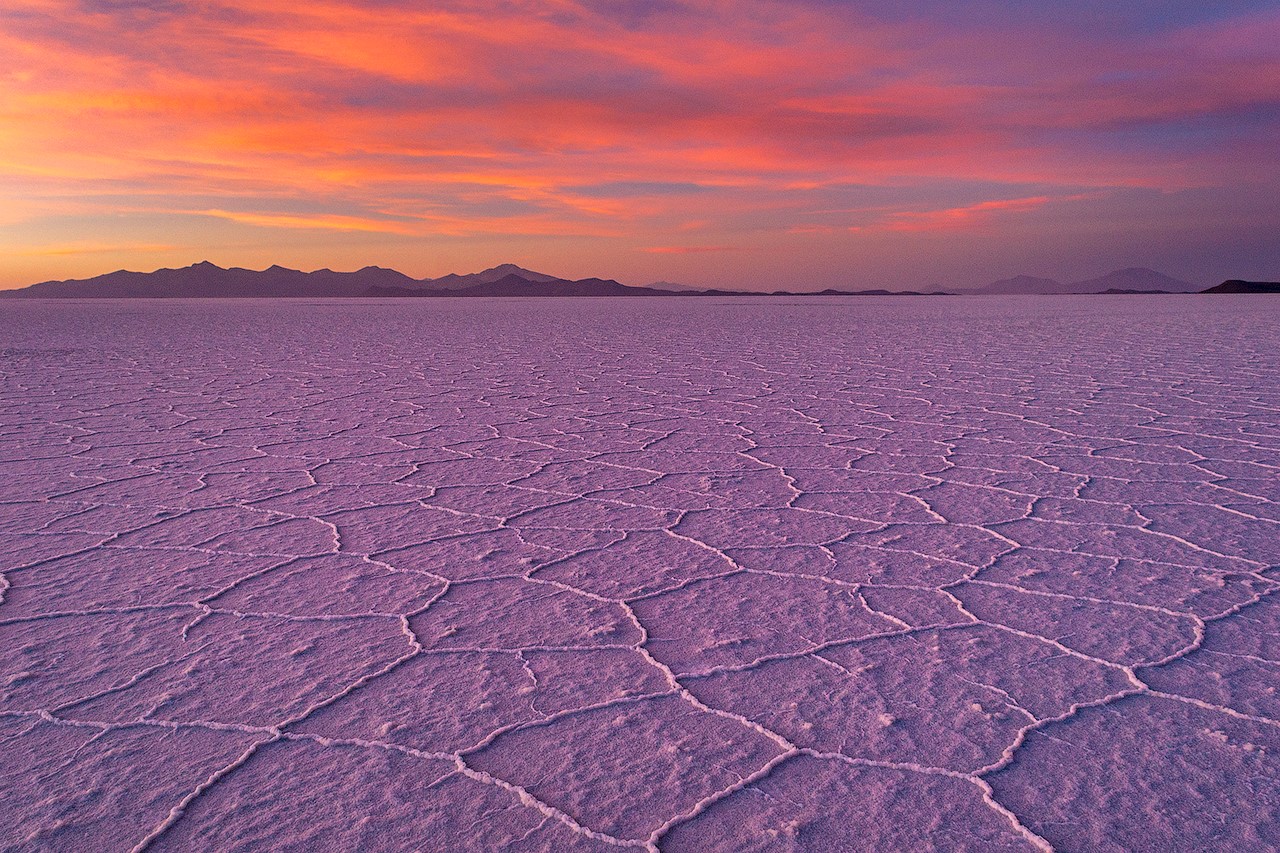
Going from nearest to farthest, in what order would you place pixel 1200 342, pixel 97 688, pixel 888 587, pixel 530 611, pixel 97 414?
1. pixel 97 688
2. pixel 530 611
3. pixel 888 587
4. pixel 97 414
5. pixel 1200 342

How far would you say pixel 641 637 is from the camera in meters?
1.63

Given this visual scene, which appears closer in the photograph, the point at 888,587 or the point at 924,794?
the point at 924,794

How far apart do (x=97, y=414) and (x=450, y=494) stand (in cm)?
249

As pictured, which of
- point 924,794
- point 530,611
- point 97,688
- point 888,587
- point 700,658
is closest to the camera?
point 924,794

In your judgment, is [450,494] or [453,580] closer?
[453,580]

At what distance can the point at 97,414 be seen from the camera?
4.23m

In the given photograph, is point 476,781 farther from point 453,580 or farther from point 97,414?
point 97,414

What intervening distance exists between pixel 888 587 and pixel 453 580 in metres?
0.90

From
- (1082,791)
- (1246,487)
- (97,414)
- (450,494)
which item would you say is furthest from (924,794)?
(97,414)

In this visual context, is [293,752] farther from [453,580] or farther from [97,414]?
[97,414]

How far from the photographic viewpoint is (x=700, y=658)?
1539 mm

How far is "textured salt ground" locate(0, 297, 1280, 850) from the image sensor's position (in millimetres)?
1123

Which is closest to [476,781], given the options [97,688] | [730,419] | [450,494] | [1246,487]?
[97,688]

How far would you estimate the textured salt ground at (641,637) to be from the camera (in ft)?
3.68
